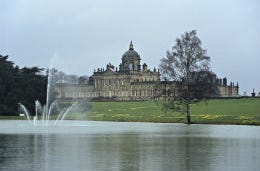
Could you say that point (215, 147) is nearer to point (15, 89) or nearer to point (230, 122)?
point (230, 122)

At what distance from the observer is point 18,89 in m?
91.4

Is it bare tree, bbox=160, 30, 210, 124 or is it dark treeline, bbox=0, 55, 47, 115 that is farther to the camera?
dark treeline, bbox=0, 55, 47, 115

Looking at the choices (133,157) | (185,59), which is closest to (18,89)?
(185,59)

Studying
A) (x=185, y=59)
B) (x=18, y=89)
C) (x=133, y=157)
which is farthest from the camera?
(x=18, y=89)

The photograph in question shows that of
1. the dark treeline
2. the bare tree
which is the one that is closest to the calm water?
the bare tree

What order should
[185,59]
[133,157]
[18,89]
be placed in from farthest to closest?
1. [18,89]
2. [185,59]
3. [133,157]

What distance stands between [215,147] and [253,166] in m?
7.50

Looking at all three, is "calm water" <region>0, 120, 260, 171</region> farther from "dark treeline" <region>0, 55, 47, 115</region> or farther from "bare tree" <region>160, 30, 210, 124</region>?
"dark treeline" <region>0, 55, 47, 115</region>

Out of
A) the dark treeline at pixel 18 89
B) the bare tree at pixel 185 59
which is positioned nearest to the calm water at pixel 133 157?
the bare tree at pixel 185 59

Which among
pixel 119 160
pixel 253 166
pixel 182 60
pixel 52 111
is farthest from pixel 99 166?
pixel 52 111

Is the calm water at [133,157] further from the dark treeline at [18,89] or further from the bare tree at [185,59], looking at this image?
the dark treeline at [18,89]

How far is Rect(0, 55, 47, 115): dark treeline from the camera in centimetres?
9019

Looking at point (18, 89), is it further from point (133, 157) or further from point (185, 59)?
point (133, 157)

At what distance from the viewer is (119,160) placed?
20.3 metres
